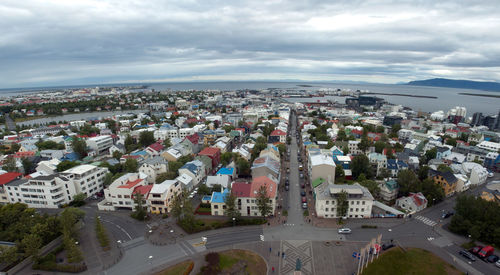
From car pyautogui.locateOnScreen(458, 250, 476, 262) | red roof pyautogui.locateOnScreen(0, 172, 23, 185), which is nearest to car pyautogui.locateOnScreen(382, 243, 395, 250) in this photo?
car pyautogui.locateOnScreen(458, 250, 476, 262)

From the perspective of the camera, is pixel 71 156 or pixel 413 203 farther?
pixel 71 156

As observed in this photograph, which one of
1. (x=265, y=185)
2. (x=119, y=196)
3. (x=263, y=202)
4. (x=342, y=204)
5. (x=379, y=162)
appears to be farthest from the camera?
(x=379, y=162)

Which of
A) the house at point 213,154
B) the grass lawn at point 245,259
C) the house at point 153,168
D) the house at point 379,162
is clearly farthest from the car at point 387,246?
the house at point 153,168

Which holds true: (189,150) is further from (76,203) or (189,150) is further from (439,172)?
(439,172)

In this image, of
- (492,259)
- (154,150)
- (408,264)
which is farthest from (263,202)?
(154,150)

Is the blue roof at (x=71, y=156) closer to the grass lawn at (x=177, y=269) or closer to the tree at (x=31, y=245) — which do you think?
the tree at (x=31, y=245)

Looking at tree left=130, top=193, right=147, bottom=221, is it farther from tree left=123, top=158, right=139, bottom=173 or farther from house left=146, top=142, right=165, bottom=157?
house left=146, top=142, right=165, bottom=157

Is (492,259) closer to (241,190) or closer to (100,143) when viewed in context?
(241,190)
